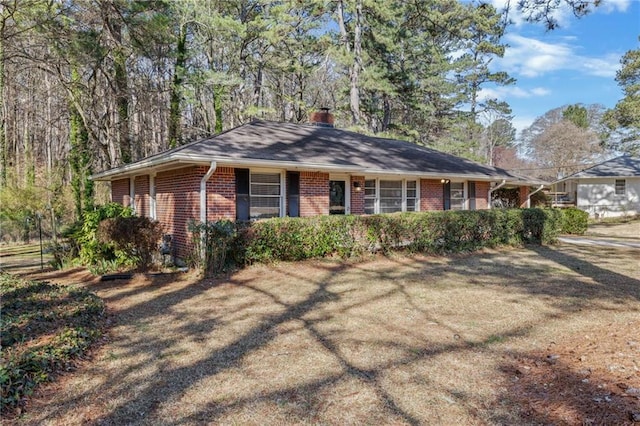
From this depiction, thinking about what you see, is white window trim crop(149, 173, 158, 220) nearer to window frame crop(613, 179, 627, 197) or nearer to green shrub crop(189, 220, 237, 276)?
green shrub crop(189, 220, 237, 276)

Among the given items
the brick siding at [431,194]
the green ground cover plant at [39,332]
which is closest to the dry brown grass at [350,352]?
the green ground cover plant at [39,332]

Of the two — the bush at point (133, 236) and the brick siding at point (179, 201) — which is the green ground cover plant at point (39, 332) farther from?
the brick siding at point (179, 201)

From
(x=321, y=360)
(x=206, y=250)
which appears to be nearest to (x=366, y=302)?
(x=321, y=360)

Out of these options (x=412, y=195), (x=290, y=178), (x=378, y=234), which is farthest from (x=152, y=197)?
(x=412, y=195)

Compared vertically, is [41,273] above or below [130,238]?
below

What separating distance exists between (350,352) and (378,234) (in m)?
6.21

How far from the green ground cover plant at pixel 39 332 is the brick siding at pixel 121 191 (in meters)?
7.79

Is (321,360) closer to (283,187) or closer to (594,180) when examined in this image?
(283,187)

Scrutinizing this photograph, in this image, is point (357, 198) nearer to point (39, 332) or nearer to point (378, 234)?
point (378, 234)

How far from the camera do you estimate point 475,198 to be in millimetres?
16078

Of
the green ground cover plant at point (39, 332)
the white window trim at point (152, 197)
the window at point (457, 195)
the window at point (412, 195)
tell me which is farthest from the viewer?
the window at point (457, 195)

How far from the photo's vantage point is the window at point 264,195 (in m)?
10.4

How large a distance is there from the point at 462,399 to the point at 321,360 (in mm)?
1441

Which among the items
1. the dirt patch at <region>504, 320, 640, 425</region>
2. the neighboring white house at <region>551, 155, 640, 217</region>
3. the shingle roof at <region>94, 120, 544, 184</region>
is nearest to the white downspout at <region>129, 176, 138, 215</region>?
the shingle roof at <region>94, 120, 544, 184</region>
